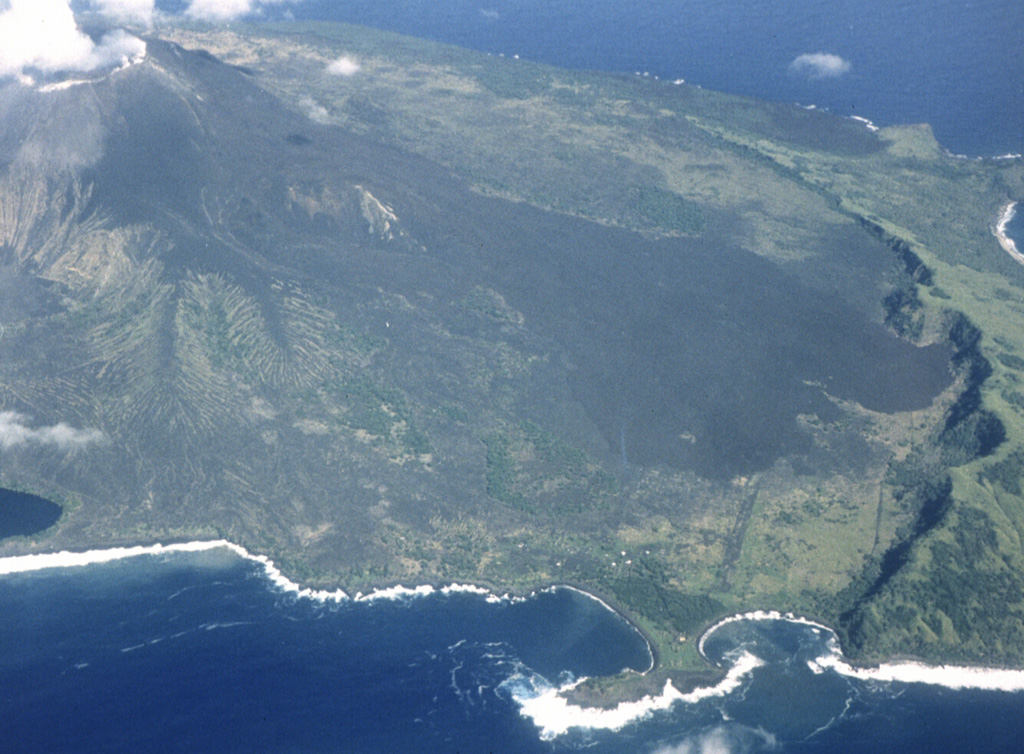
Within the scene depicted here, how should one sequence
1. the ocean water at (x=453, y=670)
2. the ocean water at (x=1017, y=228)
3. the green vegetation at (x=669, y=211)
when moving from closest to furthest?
the ocean water at (x=453, y=670) → the green vegetation at (x=669, y=211) → the ocean water at (x=1017, y=228)

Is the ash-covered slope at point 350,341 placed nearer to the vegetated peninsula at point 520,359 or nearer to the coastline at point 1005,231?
the vegetated peninsula at point 520,359

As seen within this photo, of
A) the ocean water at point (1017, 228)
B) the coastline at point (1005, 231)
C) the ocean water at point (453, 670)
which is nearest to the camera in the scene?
the ocean water at point (453, 670)

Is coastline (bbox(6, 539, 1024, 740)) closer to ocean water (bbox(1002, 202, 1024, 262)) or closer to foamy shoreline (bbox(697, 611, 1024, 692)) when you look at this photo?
foamy shoreline (bbox(697, 611, 1024, 692))

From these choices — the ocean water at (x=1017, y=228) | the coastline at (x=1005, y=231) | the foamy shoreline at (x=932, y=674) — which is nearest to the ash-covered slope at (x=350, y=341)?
the coastline at (x=1005, y=231)

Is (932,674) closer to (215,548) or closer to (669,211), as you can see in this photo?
(215,548)

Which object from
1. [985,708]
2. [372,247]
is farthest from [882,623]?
[372,247]

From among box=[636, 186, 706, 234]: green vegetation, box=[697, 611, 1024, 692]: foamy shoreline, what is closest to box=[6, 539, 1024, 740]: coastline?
box=[697, 611, 1024, 692]: foamy shoreline

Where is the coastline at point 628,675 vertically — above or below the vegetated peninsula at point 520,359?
below
